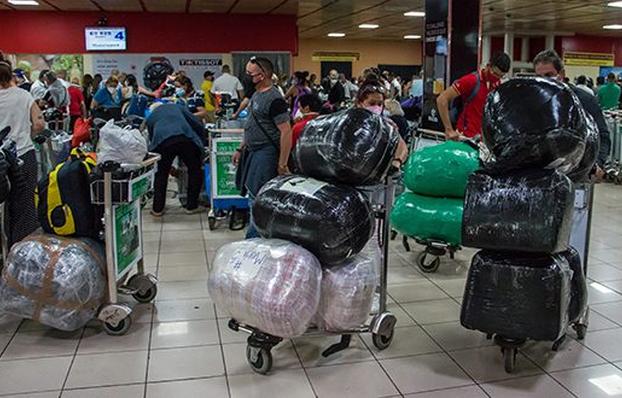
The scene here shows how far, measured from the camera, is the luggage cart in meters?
2.96

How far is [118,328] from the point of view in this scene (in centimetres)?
342

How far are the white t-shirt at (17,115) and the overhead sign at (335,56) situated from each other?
17.3 meters

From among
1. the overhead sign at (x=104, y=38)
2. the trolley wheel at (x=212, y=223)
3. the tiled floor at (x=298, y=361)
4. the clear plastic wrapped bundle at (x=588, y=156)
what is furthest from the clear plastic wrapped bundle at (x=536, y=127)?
the overhead sign at (x=104, y=38)

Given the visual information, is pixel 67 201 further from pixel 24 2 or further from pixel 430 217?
pixel 24 2

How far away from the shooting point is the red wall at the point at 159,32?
11.5m

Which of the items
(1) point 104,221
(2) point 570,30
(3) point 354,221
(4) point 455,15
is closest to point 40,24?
(4) point 455,15

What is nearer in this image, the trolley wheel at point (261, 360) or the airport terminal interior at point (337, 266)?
the airport terminal interior at point (337, 266)

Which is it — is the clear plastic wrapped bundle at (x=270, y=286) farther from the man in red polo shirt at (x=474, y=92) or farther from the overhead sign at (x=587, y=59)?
the overhead sign at (x=587, y=59)

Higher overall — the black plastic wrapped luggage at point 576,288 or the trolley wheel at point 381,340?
the black plastic wrapped luggage at point 576,288

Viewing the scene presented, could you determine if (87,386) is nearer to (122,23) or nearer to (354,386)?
(354,386)

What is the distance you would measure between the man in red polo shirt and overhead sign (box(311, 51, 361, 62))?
16.6m

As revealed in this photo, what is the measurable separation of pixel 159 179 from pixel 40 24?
6.86 metres

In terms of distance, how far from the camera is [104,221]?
131 inches

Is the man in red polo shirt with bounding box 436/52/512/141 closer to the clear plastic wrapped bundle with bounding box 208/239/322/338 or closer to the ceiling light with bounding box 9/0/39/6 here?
the clear plastic wrapped bundle with bounding box 208/239/322/338
